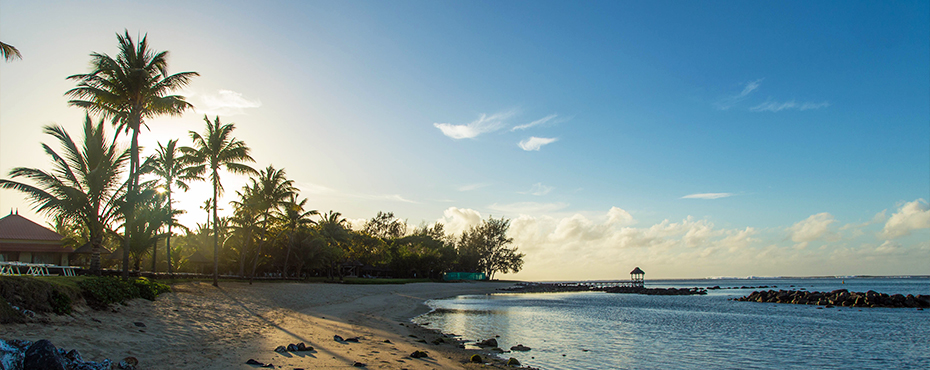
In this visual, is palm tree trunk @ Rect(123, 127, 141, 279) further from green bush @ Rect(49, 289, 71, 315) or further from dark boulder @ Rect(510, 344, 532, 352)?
dark boulder @ Rect(510, 344, 532, 352)

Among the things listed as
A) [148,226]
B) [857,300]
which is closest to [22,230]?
[148,226]

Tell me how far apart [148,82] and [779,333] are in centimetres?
3266

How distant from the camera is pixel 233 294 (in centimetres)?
2412

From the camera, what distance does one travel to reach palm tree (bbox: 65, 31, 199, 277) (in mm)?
19109

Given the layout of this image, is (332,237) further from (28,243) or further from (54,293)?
(54,293)

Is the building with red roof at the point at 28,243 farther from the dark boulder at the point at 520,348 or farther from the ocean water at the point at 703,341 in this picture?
the dark boulder at the point at 520,348

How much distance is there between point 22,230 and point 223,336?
32.8 metres

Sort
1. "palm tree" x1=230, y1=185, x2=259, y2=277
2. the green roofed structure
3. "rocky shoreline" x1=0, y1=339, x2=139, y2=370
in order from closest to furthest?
"rocky shoreline" x1=0, y1=339, x2=139, y2=370
"palm tree" x1=230, y1=185, x2=259, y2=277
the green roofed structure

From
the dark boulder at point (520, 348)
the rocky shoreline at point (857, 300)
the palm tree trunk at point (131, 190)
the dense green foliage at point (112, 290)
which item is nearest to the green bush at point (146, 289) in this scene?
the dense green foliage at point (112, 290)

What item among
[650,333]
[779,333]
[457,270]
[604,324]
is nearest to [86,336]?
[650,333]

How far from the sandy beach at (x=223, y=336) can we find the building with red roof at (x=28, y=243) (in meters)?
20.8

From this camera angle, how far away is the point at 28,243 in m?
31.8

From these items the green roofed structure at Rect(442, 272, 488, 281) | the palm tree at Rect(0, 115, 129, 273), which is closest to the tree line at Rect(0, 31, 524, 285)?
the palm tree at Rect(0, 115, 129, 273)

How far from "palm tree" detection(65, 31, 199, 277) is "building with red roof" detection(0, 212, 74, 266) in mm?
18430
